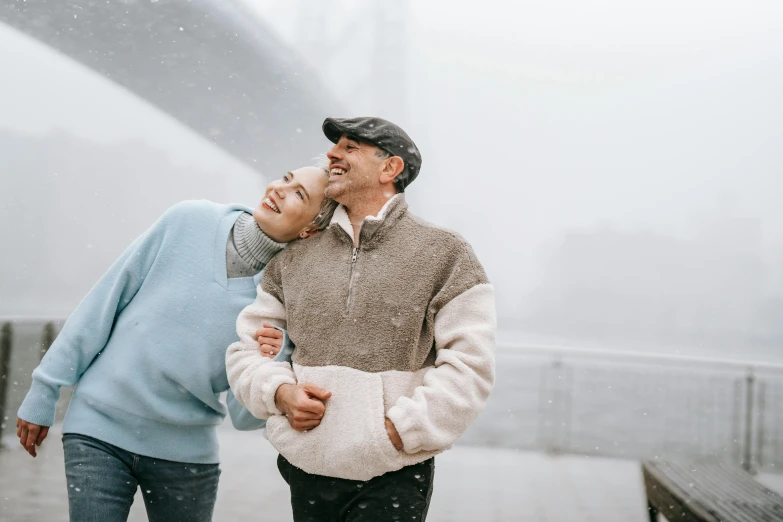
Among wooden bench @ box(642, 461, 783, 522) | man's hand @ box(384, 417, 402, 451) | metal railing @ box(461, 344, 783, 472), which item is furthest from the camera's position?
metal railing @ box(461, 344, 783, 472)

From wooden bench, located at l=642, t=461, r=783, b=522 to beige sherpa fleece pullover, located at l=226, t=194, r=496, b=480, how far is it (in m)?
1.42

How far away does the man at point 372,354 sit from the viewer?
51.4 inches

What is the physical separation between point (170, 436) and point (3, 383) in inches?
132

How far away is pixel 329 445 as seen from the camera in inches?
52.1

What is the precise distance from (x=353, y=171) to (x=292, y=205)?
0.17 metres

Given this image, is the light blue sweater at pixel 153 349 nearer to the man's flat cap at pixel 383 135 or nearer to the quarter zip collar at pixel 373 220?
the quarter zip collar at pixel 373 220

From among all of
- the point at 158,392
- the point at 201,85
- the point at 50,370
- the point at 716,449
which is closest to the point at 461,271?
the point at 158,392

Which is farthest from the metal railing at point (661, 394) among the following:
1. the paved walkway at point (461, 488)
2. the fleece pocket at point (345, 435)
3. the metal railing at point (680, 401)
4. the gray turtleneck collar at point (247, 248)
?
the fleece pocket at point (345, 435)

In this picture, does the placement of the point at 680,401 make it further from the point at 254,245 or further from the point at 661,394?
the point at 254,245

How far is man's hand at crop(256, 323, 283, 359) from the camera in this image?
145 cm

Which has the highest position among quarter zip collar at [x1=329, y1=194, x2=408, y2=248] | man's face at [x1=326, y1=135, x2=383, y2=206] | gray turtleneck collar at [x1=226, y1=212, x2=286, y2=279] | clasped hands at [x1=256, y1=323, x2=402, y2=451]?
man's face at [x1=326, y1=135, x2=383, y2=206]

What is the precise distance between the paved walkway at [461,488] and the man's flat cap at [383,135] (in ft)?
8.63

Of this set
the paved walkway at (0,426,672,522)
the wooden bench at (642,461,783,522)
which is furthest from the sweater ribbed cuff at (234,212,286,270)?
the paved walkway at (0,426,672,522)

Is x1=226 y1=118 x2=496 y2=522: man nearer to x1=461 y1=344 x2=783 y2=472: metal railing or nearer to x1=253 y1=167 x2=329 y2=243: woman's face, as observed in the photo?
x1=253 y1=167 x2=329 y2=243: woman's face
